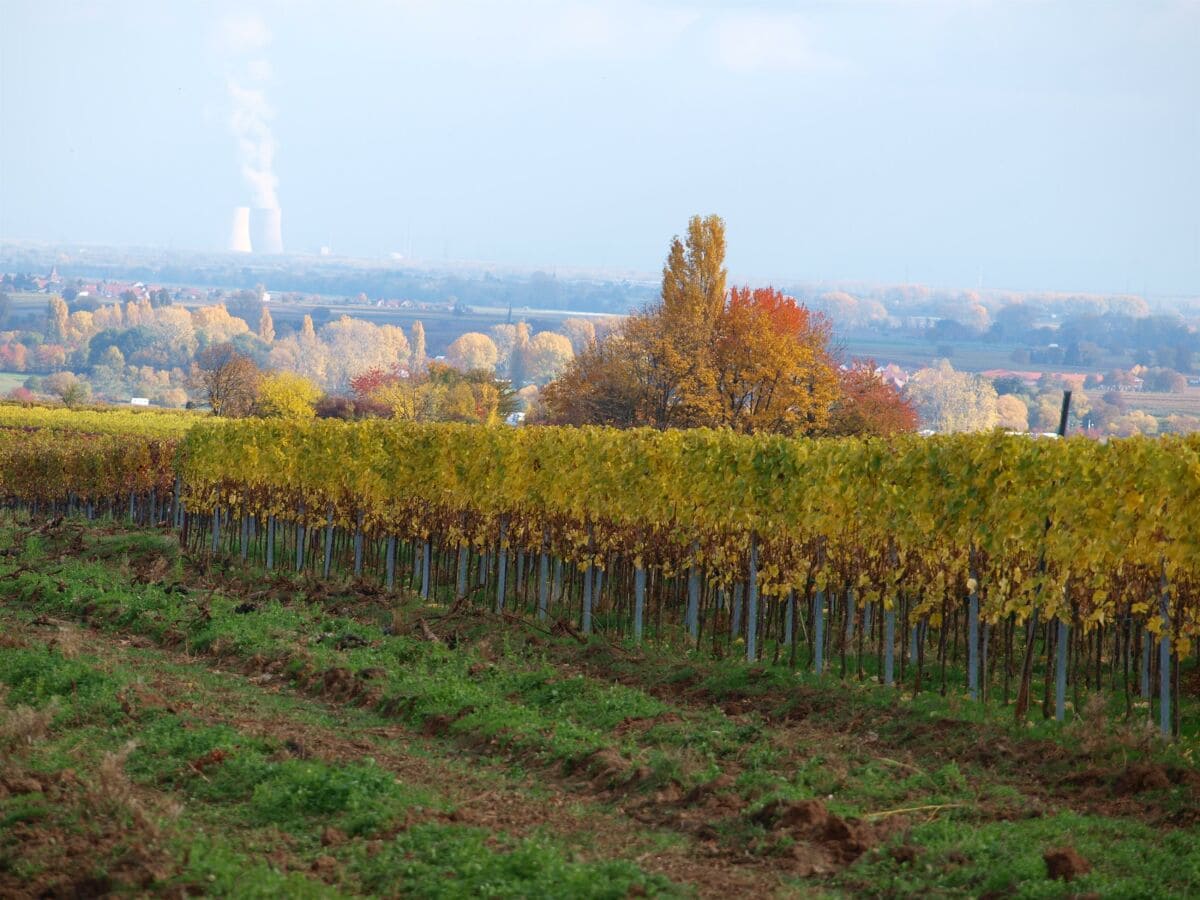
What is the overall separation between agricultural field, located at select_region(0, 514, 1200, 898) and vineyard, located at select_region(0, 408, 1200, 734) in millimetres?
1016

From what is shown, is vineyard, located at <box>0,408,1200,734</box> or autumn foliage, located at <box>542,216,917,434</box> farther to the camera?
autumn foliage, located at <box>542,216,917,434</box>

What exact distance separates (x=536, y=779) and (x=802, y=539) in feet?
19.0

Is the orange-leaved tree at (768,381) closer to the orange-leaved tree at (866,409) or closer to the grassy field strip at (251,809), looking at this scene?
the orange-leaved tree at (866,409)

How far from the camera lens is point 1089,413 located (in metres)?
120

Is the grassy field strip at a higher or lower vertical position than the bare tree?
higher

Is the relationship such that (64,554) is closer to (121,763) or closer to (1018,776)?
(121,763)

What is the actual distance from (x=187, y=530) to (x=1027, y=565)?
20.9m

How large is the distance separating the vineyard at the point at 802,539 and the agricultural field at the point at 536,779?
1016mm

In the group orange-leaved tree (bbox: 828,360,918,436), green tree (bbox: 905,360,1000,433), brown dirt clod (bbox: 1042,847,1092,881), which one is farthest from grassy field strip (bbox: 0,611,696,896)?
green tree (bbox: 905,360,1000,433)

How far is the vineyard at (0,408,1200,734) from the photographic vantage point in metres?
11.9

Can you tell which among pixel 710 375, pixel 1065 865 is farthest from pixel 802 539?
pixel 710 375

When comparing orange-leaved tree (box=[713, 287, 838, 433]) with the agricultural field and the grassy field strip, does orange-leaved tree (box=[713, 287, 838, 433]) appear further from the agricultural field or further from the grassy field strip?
the grassy field strip

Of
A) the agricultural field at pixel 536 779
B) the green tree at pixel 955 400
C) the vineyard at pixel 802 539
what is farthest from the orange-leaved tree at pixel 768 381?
the green tree at pixel 955 400

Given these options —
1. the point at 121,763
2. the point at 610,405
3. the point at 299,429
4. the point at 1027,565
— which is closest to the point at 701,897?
the point at 121,763
